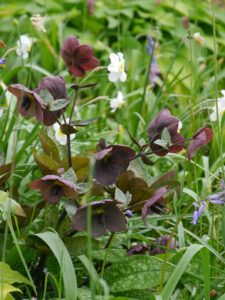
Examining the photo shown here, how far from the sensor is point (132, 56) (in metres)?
2.66

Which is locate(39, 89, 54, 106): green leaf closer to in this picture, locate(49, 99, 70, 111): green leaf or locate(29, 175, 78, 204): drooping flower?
locate(49, 99, 70, 111): green leaf

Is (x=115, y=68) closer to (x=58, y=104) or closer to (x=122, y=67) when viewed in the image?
(x=122, y=67)

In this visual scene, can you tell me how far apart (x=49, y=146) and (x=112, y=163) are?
0.22 m

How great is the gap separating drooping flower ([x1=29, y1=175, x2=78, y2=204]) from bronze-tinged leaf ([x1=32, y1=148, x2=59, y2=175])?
0.06 m

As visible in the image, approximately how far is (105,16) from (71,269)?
283cm

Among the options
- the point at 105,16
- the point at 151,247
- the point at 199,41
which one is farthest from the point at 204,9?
the point at 151,247

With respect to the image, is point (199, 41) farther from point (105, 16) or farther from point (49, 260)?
point (105, 16)

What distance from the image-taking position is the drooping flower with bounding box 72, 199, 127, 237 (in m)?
0.97

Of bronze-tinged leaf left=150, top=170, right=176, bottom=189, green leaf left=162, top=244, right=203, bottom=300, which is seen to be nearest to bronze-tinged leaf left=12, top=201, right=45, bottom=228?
bronze-tinged leaf left=150, top=170, right=176, bottom=189

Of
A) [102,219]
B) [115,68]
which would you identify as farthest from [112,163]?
[115,68]

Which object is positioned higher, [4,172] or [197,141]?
[197,141]

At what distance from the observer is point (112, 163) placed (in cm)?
102

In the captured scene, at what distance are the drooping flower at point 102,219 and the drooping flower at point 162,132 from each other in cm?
17

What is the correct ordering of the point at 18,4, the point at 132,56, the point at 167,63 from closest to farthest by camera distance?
the point at 132,56, the point at 167,63, the point at 18,4
